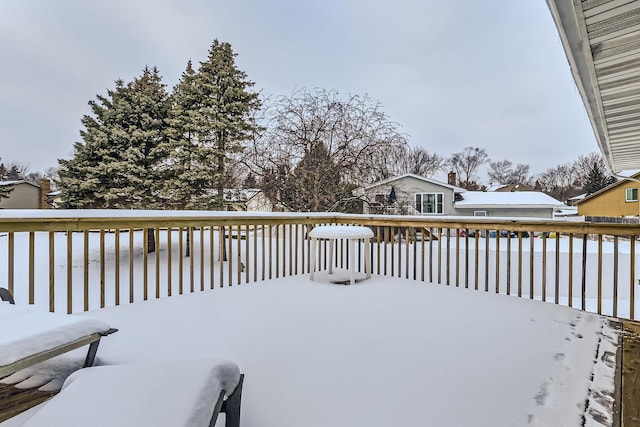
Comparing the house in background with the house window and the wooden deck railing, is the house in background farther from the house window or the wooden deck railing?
the wooden deck railing

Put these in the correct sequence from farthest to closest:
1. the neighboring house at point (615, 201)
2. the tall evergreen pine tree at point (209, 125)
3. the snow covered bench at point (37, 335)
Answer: the neighboring house at point (615, 201)
the tall evergreen pine tree at point (209, 125)
the snow covered bench at point (37, 335)

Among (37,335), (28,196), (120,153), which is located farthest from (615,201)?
(28,196)

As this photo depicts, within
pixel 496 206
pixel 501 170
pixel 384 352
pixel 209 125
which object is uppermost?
pixel 501 170

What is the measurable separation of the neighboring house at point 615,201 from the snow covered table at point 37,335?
20.9 meters

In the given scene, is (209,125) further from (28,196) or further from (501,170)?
(501,170)

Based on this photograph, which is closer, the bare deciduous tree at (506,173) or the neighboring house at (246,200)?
the neighboring house at (246,200)

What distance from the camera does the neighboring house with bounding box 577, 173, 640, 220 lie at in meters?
16.6

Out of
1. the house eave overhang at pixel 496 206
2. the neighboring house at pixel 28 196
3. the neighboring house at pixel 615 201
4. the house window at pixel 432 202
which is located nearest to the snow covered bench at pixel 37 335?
the house window at pixel 432 202

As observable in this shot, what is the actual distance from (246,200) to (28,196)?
1986 centimetres

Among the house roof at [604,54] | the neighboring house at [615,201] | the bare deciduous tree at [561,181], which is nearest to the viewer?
the house roof at [604,54]

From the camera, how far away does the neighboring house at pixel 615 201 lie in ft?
54.6

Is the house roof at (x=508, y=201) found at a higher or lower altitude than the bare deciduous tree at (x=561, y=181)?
lower

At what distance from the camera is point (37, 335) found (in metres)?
1.44

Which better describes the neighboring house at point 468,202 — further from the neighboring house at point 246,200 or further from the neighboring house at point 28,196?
the neighboring house at point 28,196
